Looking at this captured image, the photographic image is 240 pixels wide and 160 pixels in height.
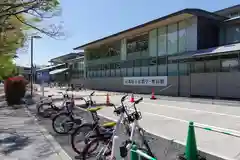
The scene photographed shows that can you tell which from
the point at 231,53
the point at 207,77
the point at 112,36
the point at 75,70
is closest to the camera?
the point at 231,53

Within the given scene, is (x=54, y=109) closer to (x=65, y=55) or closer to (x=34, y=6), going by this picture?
(x=34, y=6)

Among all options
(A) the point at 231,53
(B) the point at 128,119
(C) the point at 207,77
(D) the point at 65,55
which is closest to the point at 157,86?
(C) the point at 207,77

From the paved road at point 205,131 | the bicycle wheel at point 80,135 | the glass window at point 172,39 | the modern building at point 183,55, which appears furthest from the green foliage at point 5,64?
the bicycle wheel at point 80,135

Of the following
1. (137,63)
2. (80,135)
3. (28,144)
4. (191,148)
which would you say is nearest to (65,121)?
(28,144)

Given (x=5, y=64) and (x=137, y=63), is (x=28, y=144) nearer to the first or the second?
(x=5, y=64)

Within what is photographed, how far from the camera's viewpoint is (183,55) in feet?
70.4

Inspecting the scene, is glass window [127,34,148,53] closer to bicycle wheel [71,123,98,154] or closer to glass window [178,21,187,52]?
glass window [178,21,187,52]

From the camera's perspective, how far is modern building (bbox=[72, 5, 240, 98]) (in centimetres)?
1892

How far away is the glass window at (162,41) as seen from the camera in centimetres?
2536

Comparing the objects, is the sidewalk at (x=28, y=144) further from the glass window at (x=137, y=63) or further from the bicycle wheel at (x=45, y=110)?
the glass window at (x=137, y=63)

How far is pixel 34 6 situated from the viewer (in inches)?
488

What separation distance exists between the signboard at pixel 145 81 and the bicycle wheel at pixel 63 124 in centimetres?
1658

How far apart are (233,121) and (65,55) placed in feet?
189

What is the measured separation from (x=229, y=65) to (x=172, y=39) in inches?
279
